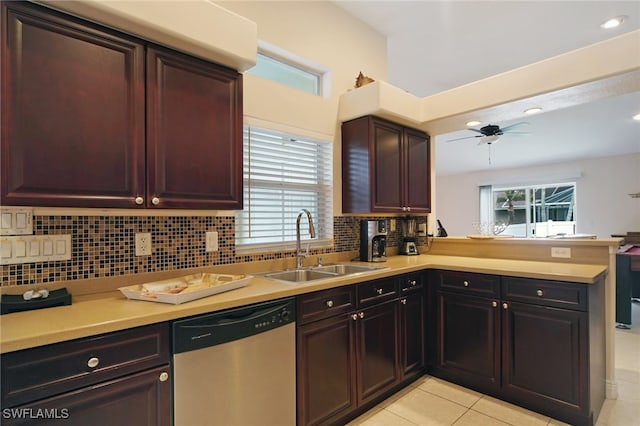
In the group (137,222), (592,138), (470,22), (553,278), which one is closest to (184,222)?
(137,222)

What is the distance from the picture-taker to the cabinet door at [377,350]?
2.23 metres

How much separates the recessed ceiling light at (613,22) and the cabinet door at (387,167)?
209cm

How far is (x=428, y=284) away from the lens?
2.82 meters

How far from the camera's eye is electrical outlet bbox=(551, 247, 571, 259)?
273cm

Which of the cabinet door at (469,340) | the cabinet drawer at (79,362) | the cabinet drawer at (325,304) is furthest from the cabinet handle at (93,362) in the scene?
the cabinet door at (469,340)

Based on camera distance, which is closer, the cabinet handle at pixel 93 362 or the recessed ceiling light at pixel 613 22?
the cabinet handle at pixel 93 362

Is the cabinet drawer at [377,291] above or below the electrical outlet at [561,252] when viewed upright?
below

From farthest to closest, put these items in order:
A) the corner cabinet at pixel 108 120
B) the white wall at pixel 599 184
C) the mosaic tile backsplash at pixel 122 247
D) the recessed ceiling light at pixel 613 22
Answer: the white wall at pixel 599 184 → the recessed ceiling light at pixel 613 22 → the mosaic tile backsplash at pixel 122 247 → the corner cabinet at pixel 108 120

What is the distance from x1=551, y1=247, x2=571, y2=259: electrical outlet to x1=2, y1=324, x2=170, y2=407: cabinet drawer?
2924 millimetres

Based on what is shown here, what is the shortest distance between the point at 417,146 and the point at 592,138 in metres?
4.78

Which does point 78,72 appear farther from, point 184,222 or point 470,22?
point 470,22

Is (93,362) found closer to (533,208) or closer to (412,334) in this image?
(412,334)

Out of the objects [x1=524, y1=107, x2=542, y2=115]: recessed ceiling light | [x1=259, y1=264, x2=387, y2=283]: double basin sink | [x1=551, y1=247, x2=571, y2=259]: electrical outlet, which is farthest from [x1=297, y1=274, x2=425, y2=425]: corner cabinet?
[x1=524, y1=107, x2=542, y2=115]: recessed ceiling light

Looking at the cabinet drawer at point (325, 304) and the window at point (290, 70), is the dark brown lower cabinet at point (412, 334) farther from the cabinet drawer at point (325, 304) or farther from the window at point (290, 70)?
the window at point (290, 70)
